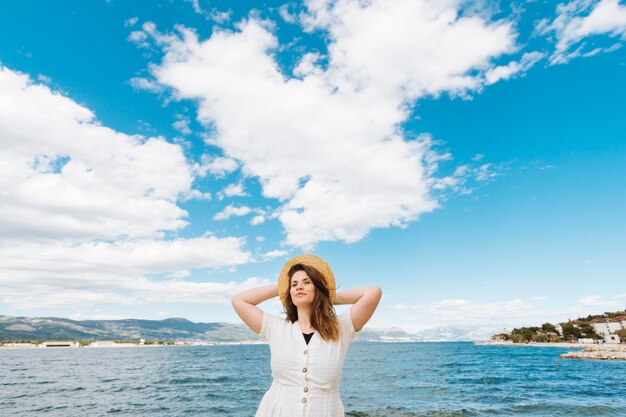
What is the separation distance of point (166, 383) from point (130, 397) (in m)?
11.0

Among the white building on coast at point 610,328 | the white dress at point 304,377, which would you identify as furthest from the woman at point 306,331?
the white building on coast at point 610,328

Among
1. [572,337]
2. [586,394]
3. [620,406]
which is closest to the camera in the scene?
[620,406]

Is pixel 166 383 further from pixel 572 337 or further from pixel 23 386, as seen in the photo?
pixel 572 337

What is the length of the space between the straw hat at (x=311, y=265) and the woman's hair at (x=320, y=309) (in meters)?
0.03

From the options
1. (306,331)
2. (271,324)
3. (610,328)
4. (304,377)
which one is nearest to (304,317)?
(306,331)

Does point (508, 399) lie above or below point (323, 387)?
below

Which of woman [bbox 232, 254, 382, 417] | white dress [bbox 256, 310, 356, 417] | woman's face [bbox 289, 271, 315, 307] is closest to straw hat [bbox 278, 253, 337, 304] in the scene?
woman [bbox 232, 254, 382, 417]

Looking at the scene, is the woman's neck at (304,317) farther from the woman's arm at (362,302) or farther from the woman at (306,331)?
the woman's arm at (362,302)

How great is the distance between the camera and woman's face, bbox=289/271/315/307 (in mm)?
2990

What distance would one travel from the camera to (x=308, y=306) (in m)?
3.02

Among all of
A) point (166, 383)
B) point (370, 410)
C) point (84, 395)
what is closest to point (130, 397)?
point (84, 395)

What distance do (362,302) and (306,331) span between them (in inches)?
19.2

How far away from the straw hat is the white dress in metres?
0.38

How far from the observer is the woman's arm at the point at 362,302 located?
9.91 feet
